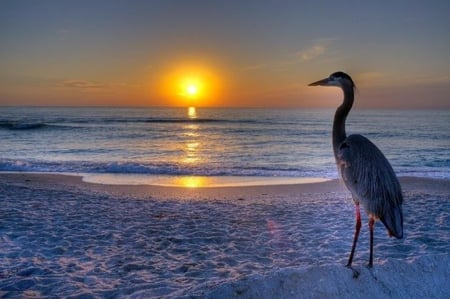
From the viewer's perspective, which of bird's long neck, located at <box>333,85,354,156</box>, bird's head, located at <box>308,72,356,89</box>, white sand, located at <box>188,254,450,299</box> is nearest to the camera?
white sand, located at <box>188,254,450,299</box>

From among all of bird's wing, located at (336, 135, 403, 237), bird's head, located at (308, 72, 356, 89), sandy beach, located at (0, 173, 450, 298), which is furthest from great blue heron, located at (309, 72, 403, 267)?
bird's head, located at (308, 72, 356, 89)

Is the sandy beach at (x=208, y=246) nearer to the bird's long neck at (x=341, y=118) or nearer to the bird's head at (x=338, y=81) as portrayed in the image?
the bird's long neck at (x=341, y=118)

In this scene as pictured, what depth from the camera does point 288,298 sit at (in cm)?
473

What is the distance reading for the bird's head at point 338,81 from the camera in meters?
6.12

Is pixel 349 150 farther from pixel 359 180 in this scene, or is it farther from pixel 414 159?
pixel 414 159

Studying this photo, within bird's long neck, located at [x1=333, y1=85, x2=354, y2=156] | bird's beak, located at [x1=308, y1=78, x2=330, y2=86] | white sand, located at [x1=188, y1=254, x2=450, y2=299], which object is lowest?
white sand, located at [x1=188, y1=254, x2=450, y2=299]

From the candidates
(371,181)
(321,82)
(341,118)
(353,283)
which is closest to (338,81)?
(321,82)

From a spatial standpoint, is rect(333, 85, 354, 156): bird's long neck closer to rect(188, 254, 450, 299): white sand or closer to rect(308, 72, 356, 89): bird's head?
rect(308, 72, 356, 89): bird's head

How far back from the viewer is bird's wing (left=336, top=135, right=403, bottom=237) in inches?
204

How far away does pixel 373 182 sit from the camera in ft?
17.3

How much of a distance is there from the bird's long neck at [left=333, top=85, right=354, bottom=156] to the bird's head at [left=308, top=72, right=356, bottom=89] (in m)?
0.05

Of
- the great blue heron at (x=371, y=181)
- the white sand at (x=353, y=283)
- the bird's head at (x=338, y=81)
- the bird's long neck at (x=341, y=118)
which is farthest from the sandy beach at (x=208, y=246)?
the bird's head at (x=338, y=81)

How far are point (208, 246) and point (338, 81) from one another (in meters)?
3.46

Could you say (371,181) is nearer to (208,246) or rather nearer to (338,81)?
(338,81)
